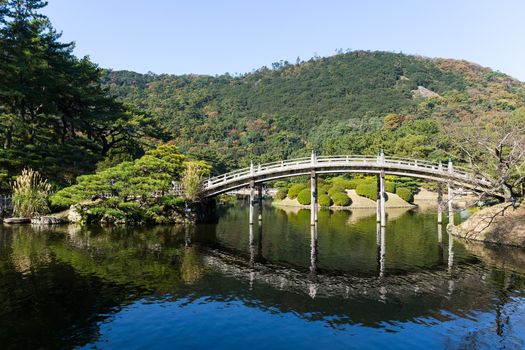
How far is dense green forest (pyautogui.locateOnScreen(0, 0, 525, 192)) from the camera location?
41.9 meters

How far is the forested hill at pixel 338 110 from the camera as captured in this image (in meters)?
91.2

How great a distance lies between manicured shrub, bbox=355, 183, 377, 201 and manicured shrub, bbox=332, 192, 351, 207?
2846mm

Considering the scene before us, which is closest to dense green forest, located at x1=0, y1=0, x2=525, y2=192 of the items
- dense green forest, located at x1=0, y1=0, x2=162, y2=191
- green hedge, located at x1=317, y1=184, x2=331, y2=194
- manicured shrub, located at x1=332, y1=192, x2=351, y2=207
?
dense green forest, located at x1=0, y1=0, x2=162, y2=191

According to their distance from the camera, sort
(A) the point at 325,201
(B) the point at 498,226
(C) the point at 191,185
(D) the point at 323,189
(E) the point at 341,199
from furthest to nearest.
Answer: (D) the point at 323,189, (A) the point at 325,201, (E) the point at 341,199, (C) the point at 191,185, (B) the point at 498,226

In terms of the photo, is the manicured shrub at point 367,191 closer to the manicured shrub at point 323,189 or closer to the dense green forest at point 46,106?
the manicured shrub at point 323,189

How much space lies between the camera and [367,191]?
62375 millimetres

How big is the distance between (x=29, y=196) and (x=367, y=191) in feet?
151

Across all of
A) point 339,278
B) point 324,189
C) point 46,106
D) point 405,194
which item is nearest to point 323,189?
point 324,189

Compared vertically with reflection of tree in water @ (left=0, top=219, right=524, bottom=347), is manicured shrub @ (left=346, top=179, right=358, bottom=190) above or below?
above

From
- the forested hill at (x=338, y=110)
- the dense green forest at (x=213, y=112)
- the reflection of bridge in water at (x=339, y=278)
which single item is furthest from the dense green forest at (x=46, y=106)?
the forested hill at (x=338, y=110)

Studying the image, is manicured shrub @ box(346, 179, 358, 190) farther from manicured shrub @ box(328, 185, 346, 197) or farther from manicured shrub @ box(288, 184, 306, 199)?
manicured shrub @ box(288, 184, 306, 199)

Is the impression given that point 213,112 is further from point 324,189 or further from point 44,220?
Answer: point 44,220

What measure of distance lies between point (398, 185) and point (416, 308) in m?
53.3

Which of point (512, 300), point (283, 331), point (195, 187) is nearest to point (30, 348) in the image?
point (283, 331)
